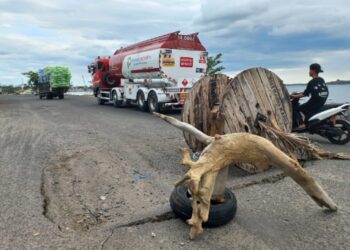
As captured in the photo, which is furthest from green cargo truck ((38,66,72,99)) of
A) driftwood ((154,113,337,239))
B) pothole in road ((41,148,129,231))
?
driftwood ((154,113,337,239))

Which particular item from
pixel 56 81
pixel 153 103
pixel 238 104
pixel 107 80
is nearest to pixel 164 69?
pixel 153 103

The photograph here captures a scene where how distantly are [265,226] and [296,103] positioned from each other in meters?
5.33

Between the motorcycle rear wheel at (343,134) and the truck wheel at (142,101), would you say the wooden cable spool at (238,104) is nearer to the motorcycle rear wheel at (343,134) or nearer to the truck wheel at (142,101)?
the motorcycle rear wheel at (343,134)

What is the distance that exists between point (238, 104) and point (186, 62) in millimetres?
10708

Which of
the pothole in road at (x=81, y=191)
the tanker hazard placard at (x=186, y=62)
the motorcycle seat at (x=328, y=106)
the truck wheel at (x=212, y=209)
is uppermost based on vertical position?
the tanker hazard placard at (x=186, y=62)

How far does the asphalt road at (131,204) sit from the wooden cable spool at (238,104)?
82 cm

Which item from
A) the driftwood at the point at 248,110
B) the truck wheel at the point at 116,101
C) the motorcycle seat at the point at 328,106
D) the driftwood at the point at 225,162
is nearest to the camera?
the driftwood at the point at 225,162

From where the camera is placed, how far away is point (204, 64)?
17.6 m

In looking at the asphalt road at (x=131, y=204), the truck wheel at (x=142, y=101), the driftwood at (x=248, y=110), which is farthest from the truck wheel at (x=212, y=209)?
the truck wheel at (x=142, y=101)

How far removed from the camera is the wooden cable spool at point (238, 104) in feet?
21.3

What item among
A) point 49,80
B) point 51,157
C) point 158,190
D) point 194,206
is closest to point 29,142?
point 51,157

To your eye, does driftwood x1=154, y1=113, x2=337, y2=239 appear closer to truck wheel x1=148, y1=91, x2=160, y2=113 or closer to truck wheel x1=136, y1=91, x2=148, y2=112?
truck wheel x1=148, y1=91, x2=160, y2=113

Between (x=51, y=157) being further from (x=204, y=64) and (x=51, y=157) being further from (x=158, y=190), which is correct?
(x=204, y=64)

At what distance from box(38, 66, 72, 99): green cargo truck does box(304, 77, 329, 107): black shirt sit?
3038 cm
